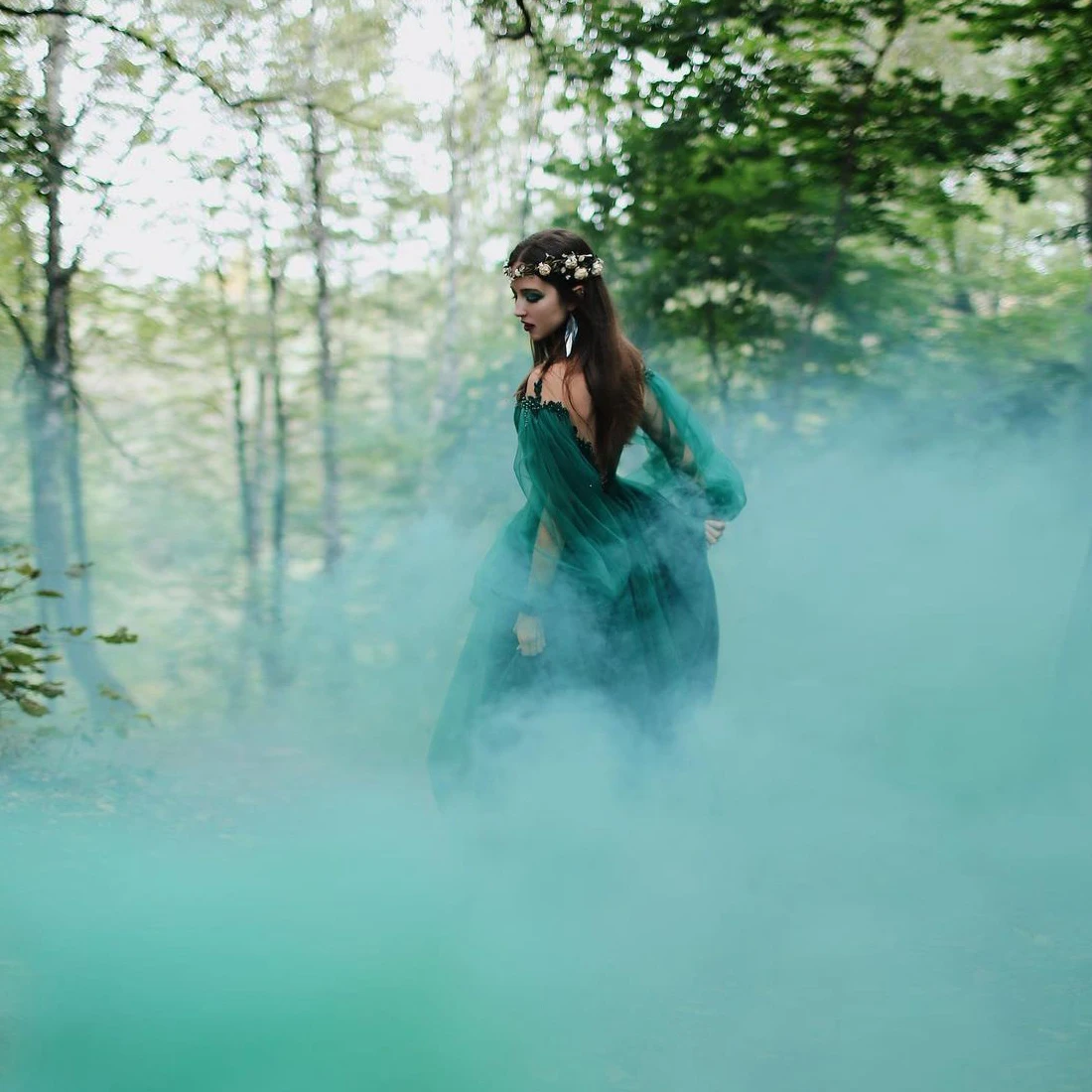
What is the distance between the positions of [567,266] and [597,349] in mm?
193

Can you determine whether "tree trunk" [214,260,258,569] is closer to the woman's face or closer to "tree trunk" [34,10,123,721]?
"tree trunk" [34,10,123,721]

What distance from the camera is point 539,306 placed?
2.66 metres

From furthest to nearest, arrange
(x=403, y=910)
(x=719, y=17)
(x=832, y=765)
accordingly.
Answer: (x=719, y=17) < (x=832, y=765) < (x=403, y=910)

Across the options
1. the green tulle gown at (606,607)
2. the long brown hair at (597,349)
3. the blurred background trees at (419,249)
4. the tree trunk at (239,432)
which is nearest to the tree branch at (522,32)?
the blurred background trees at (419,249)

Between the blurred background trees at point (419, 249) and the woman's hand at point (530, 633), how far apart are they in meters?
2.19

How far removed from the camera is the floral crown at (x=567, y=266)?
2.63 metres

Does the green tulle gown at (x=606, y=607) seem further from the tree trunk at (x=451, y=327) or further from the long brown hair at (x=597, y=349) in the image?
the tree trunk at (x=451, y=327)

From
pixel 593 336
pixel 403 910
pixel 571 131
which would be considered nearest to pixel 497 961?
pixel 403 910

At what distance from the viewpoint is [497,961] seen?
8.48ft

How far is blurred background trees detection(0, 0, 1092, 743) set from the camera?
432 cm

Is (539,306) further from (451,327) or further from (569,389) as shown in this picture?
(451,327)

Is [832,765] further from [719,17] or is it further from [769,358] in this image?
[719,17]

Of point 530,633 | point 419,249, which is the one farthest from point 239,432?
point 530,633

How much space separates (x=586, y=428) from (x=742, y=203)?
7.59ft
